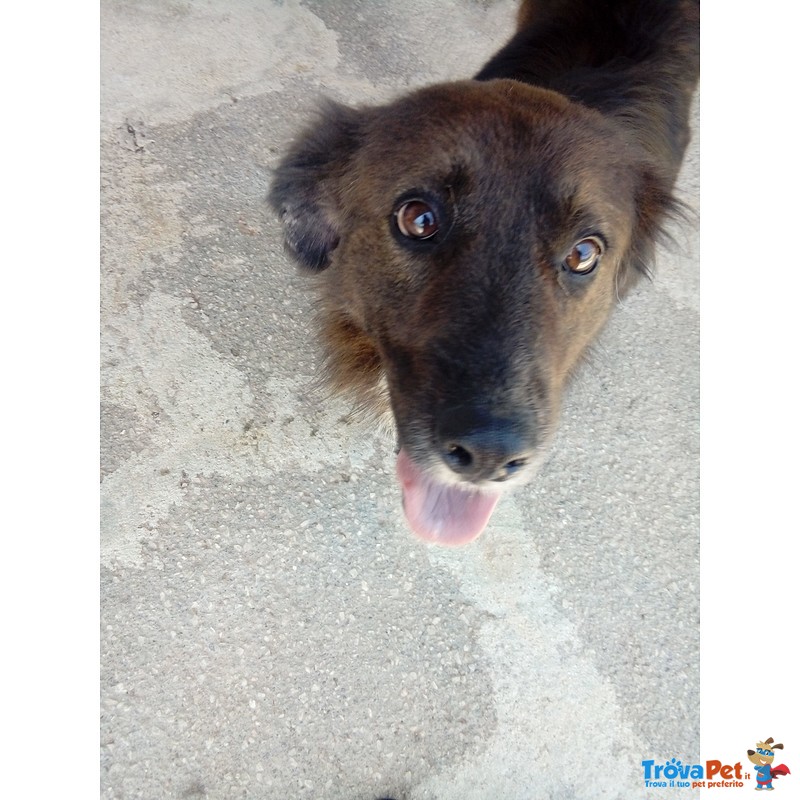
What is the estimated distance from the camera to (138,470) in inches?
109

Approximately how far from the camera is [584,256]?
2014 mm

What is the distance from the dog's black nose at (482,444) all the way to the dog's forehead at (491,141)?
2.33 feet

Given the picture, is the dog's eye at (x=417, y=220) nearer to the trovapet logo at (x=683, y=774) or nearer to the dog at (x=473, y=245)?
the dog at (x=473, y=245)

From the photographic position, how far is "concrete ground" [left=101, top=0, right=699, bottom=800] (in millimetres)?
2494

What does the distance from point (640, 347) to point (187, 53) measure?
301 cm

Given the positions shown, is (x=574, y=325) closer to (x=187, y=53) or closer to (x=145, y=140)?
(x=145, y=140)

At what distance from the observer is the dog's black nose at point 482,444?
167 cm

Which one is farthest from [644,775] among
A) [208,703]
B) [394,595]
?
[208,703]

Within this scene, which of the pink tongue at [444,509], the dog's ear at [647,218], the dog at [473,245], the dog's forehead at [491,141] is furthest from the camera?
the dog's ear at [647,218]

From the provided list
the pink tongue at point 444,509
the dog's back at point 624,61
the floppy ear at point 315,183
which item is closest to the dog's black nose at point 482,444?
the pink tongue at point 444,509
